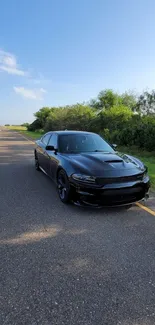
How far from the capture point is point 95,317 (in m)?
2.03

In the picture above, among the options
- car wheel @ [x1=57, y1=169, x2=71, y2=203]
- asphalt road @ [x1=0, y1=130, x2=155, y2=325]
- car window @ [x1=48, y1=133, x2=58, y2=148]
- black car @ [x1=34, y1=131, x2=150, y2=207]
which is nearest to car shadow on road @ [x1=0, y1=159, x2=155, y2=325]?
asphalt road @ [x1=0, y1=130, x2=155, y2=325]

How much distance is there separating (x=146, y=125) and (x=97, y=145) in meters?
7.59

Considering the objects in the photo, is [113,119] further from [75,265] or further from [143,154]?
[75,265]

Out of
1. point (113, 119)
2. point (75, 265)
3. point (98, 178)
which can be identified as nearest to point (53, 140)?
point (98, 178)

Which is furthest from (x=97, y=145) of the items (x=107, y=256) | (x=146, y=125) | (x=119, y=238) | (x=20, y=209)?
(x=146, y=125)

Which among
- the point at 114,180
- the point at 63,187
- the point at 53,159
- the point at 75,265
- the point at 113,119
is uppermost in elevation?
the point at 113,119

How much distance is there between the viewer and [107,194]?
404 cm

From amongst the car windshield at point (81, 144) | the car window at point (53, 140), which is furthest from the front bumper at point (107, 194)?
the car window at point (53, 140)

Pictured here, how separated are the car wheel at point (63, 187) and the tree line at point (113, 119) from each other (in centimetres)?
811

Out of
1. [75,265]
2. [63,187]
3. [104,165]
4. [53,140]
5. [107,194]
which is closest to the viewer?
[75,265]

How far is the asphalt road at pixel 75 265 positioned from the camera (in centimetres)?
209

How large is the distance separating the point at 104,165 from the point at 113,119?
18685 mm

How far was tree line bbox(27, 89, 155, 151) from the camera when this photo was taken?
12938 mm

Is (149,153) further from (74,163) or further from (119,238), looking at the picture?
(119,238)
